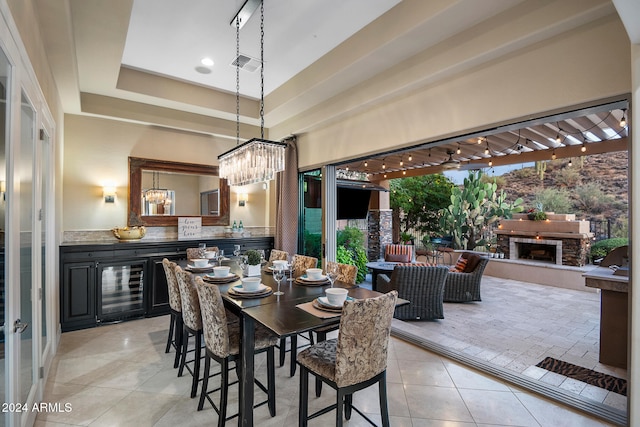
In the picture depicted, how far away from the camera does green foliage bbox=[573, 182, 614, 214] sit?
8.77 m

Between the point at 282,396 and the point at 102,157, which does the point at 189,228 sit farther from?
the point at 282,396

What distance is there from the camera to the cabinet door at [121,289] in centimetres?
403

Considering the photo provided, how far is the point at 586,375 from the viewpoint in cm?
295

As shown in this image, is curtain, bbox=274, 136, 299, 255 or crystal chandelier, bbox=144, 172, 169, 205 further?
curtain, bbox=274, 136, 299, 255

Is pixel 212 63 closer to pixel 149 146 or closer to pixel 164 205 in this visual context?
pixel 149 146

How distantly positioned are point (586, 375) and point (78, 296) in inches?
224

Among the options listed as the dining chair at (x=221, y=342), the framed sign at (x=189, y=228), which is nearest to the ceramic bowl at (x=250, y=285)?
the dining chair at (x=221, y=342)

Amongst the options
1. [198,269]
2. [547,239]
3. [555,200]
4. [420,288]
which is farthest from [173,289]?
[555,200]

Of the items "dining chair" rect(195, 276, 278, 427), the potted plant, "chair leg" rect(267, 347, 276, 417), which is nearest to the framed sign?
the potted plant

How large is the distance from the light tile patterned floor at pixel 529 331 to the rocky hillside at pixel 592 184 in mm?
3783

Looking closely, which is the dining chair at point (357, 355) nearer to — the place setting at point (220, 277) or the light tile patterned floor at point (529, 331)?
the place setting at point (220, 277)

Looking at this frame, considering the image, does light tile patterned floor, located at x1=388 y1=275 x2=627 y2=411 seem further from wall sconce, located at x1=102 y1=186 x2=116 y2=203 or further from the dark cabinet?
wall sconce, located at x1=102 y1=186 x2=116 y2=203

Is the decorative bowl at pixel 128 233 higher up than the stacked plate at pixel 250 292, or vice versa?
the decorative bowl at pixel 128 233

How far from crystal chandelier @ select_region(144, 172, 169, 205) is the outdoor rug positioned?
213 inches
